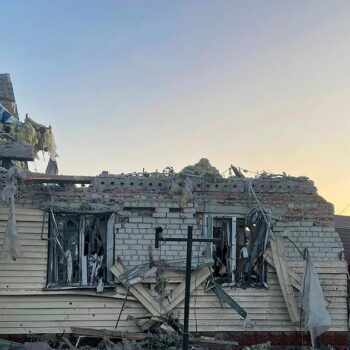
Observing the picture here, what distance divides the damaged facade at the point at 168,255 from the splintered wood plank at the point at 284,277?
2cm

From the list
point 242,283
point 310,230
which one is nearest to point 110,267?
point 242,283

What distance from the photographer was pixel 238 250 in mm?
10008

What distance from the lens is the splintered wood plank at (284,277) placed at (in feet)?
31.6

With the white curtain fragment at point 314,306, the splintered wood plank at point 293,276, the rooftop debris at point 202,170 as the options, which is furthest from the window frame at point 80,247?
the white curtain fragment at point 314,306

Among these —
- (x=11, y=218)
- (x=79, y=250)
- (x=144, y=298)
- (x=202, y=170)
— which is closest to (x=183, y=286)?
(x=144, y=298)

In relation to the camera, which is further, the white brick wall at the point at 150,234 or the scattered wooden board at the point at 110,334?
the white brick wall at the point at 150,234

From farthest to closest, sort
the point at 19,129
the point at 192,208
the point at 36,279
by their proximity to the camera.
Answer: the point at 19,129
the point at 192,208
the point at 36,279

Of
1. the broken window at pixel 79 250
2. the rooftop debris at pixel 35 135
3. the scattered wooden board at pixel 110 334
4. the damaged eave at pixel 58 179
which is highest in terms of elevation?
the rooftop debris at pixel 35 135

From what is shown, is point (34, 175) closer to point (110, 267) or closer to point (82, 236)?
point (82, 236)

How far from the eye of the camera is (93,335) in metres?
9.02

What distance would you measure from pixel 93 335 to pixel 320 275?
4.58 meters

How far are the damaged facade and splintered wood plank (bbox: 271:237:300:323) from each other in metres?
0.02

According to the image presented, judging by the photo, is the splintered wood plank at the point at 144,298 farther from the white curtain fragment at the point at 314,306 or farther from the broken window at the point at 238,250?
the white curtain fragment at the point at 314,306

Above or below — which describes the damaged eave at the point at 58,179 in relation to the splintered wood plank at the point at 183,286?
above
